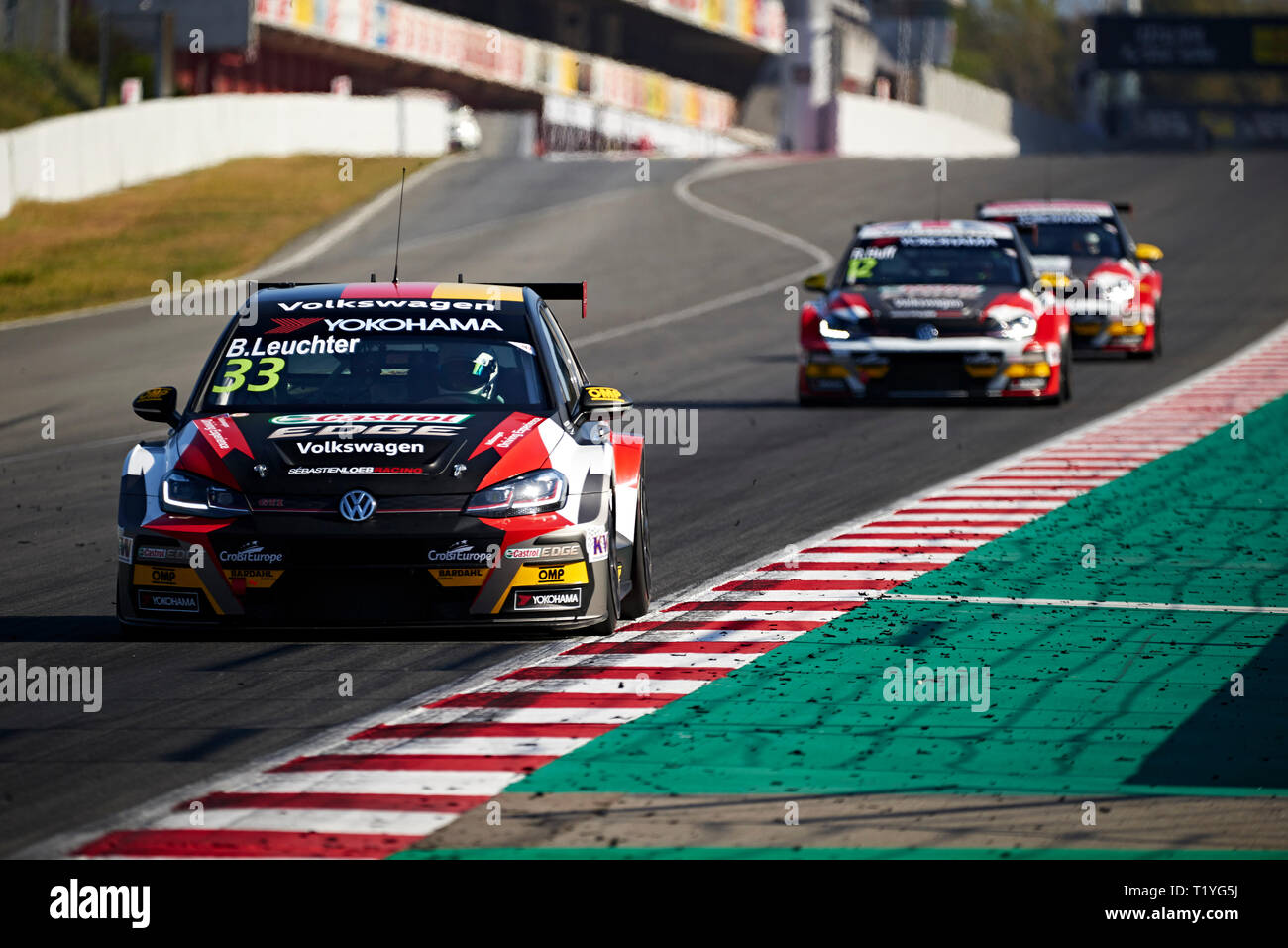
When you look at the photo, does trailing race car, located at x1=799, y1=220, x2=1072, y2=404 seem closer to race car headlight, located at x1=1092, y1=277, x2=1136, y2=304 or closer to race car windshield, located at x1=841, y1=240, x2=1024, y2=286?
race car windshield, located at x1=841, y1=240, x2=1024, y2=286

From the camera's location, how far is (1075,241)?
2406 centimetres

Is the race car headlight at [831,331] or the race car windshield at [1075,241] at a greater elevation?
the race car windshield at [1075,241]

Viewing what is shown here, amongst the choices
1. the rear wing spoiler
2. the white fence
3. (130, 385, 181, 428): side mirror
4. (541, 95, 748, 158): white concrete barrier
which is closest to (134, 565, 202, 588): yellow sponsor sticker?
(130, 385, 181, 428): side mirror

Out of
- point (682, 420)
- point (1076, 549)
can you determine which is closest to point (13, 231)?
Answer: point (682, 420)

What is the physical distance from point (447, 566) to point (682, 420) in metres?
11.0

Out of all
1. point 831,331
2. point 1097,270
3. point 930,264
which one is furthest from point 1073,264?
point 831,331

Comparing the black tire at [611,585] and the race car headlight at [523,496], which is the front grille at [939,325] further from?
the race car headlight at [523,496]

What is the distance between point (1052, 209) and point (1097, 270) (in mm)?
1614

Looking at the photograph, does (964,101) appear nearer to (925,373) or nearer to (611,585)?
(925,373)

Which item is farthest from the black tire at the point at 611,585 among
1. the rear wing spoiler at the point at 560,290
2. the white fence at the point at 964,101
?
the white fence at the point at 964,101

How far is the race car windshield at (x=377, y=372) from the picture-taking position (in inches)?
350

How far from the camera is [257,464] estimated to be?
27.0 ft

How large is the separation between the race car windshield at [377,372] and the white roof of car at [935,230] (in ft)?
37.0

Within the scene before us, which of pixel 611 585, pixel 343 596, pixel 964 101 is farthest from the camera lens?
pixel 964 101
